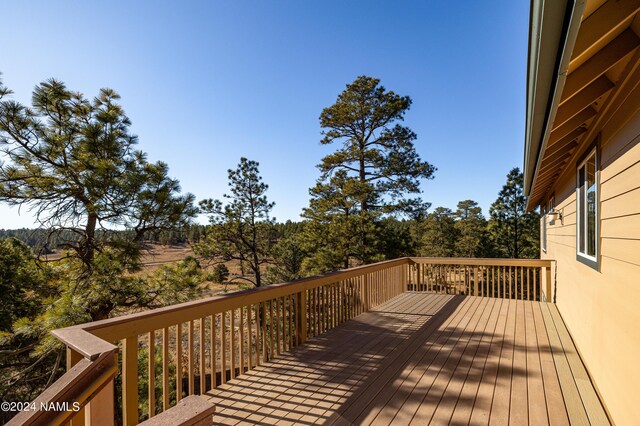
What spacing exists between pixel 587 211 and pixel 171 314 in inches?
157

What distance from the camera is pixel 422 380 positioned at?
295 centimetres

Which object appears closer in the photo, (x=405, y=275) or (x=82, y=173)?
(x=82, y=173)

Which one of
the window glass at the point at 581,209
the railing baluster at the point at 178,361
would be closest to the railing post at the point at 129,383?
the railing baluster at the point at 178,361

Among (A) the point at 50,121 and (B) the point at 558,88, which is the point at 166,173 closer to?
(A) the point at 50,121

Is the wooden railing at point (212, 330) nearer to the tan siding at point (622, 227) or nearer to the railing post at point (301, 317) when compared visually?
the railing post at point (301, 317)

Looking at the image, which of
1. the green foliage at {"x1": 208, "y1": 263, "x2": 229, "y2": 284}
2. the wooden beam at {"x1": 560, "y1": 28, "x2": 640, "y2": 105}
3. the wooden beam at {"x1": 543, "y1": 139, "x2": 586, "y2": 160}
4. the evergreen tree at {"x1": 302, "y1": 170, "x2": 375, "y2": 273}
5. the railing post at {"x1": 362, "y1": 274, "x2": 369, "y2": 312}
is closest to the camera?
the wooden beam at {"x1": 560, "y1": 28, "x2": 640, "y2": 105}

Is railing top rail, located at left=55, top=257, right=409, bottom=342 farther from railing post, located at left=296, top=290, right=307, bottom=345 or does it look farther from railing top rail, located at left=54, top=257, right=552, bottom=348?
railing post, located at left=296, top=290, right=307, bottom=345

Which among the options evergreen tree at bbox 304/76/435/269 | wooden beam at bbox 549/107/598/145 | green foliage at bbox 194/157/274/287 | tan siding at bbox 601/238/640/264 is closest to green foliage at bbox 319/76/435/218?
evergreen tree at bbox 304/76/435/269

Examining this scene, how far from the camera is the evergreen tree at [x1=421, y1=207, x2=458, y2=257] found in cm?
2524

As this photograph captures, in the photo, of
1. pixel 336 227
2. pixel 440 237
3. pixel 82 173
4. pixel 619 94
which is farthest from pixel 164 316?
pixel 440 237

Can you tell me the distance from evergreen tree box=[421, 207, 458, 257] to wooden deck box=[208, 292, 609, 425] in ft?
70.3

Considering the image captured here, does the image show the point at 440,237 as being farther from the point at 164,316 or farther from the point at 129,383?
the point at 129,383

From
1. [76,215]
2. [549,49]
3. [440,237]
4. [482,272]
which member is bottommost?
[440,237]

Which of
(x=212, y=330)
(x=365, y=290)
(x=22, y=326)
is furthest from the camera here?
(x=365, y=290)
